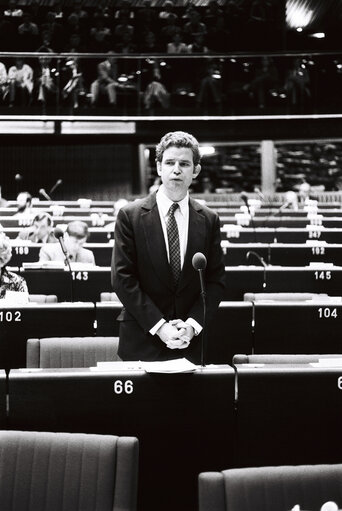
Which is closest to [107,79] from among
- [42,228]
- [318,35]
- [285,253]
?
[318,35]

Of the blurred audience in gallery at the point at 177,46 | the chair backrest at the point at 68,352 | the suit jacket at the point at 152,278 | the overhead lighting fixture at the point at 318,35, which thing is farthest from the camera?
the overhead lighting fixture at the point at 318,35

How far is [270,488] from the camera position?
223cm

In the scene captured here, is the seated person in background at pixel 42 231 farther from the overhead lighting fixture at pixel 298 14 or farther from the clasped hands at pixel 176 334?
the overhead lighting fixture at pixel 298 14

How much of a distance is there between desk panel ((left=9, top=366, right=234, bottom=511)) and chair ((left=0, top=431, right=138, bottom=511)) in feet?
0.81

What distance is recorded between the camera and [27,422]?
8.67 feet

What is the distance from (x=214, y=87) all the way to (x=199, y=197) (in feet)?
11.8

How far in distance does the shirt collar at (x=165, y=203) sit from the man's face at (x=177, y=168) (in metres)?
0.07

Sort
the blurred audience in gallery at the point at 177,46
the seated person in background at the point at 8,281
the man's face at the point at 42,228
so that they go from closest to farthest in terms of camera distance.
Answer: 1. the seated person in background at the point at 8,281
2. the man's face at the point at 42,228
3. the blurred audience in gallery at the point at 177,46

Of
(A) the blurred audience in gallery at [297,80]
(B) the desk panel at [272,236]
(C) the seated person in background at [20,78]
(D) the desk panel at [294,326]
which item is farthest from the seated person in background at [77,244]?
(A) the blurred audience in gallery at [297,80]

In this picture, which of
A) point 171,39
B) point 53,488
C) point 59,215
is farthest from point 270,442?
point 171,39

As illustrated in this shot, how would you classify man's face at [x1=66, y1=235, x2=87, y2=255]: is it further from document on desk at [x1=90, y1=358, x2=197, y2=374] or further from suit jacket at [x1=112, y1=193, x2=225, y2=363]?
document on desk at [x1=90, y1=358, x2=197, y2=374]

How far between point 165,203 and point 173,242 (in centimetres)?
16

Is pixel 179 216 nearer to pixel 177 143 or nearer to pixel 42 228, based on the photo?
pixel 177 143

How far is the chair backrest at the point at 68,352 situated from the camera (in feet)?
12.4
